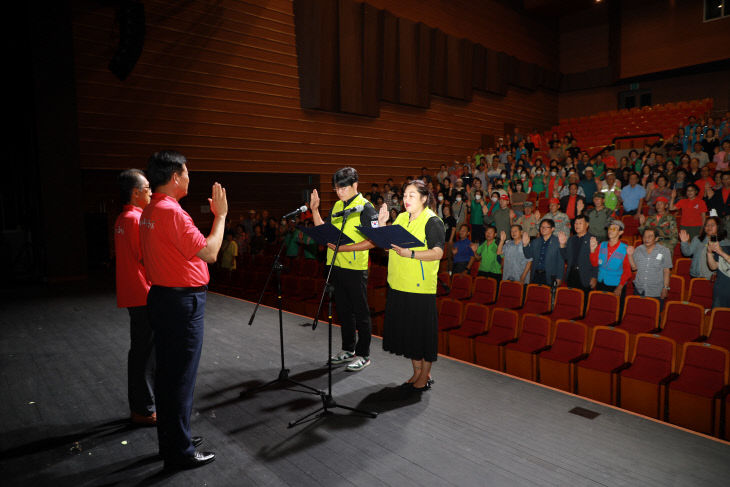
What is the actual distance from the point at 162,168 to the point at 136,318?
895 millimetres

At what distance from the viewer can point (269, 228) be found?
31.0 ft

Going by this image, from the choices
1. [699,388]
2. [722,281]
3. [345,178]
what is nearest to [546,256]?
[722,281]

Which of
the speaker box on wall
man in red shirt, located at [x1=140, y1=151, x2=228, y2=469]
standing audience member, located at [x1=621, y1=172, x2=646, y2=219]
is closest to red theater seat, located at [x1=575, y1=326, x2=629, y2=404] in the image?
man in red shirt, located at [x1=140, y1=151, x2=228, y2=469]

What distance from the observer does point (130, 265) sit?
7.87 ft

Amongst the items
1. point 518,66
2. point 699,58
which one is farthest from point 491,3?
point 699,58

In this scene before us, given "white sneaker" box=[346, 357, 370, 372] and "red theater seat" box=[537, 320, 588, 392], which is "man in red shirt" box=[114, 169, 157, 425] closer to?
"white sneaker" box=[346, 357, 370, 372]

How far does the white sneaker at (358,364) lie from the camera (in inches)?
121

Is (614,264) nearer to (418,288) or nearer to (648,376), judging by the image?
(648,376)

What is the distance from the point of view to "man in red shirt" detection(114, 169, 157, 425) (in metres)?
2.35

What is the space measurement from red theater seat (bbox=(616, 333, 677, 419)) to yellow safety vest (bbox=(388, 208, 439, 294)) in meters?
2.00

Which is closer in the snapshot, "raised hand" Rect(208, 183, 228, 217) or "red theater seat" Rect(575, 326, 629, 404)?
"raised hand" Rect(208, 183, 228, 217)

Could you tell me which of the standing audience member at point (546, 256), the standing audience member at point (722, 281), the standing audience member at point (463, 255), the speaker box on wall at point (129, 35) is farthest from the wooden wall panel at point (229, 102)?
the standing audience member at point (722, 281)

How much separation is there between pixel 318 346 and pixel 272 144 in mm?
7038

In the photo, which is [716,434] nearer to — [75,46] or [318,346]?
[318,346]
